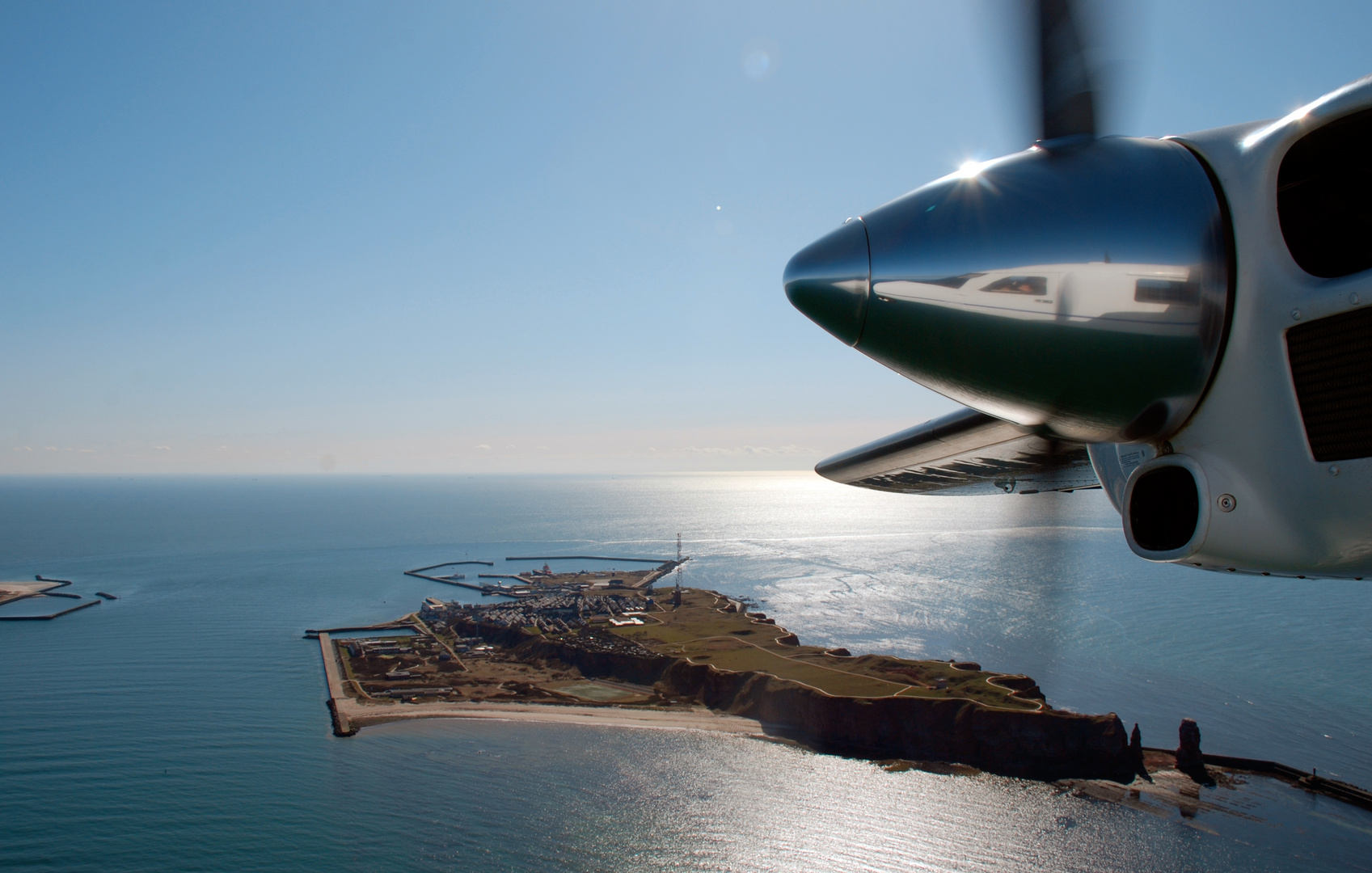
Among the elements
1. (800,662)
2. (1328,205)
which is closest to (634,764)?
(800,662)

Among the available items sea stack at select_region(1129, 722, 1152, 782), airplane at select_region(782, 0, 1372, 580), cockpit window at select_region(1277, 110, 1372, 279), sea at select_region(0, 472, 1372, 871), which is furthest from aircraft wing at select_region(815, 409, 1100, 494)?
sea stack at select_region(1129, 722, 1152, 782)

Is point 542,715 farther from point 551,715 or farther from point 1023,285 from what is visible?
point 1023,285

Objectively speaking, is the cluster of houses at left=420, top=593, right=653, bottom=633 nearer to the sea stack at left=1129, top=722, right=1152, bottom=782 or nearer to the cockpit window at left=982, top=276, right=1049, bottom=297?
the sea stack at left=1129, top=722, right=1152, bottom=782

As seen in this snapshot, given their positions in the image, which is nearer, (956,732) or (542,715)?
(956,732)

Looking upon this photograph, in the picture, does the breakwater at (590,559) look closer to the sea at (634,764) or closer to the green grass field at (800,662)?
the sea at (634,764)

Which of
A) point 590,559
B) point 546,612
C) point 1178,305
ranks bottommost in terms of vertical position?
point 590,559

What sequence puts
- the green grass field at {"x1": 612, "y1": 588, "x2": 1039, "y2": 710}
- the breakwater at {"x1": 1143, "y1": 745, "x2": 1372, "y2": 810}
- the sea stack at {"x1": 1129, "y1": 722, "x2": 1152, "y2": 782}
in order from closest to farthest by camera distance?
the breakwater at {"x1": 1143, "y1": 745, "x2": 1372, "y2": 810} < the sea stack at {"x1": 1129, "y1": 722, "x2": 1152, "y2": 782} < the green grass field at {"x1": 612, "y1": 588, "x2": 1039, "y2": 710}

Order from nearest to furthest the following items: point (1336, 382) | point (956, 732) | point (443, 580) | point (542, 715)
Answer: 1. point (1336, 382)
2. point (956, 732)
3. point (542, 715)
4. point (443, 580)
